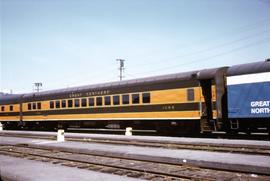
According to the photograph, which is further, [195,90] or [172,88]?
[172,88]

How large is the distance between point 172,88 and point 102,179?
12482 millimetres

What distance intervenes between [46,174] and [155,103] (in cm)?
1241

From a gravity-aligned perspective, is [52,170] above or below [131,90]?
below

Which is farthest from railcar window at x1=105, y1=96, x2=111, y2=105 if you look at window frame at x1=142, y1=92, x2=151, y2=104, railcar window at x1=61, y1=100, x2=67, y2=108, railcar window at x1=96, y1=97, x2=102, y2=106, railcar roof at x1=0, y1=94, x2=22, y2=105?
railcar roof at x1=0, y1=94, x2=22, y2=105

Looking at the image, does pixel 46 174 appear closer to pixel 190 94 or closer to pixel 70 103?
pixel 190 94

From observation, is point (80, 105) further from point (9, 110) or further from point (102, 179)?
point (102, 179)

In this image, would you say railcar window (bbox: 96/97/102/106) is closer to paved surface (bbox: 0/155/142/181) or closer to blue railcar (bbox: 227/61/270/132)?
blue railcar (bbox: 227/61/270/132)

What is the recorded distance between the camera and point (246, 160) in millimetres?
10219

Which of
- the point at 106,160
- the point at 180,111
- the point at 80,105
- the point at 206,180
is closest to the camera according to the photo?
the point at 206,180

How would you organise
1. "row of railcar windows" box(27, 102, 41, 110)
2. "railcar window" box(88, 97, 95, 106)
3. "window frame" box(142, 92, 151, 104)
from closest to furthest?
1. "window frame" box(142, 92, 151, 104)
2. "railcar window" box(88, 97, 95, 106)
3. "row of railcar windows" box(27, 102, 41, 110)

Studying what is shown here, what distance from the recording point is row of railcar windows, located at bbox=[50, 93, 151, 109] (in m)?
22.3

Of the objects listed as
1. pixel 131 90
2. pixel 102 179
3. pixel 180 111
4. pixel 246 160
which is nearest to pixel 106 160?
pixel 102 179

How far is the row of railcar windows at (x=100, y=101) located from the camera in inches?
876

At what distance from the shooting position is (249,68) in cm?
1681
